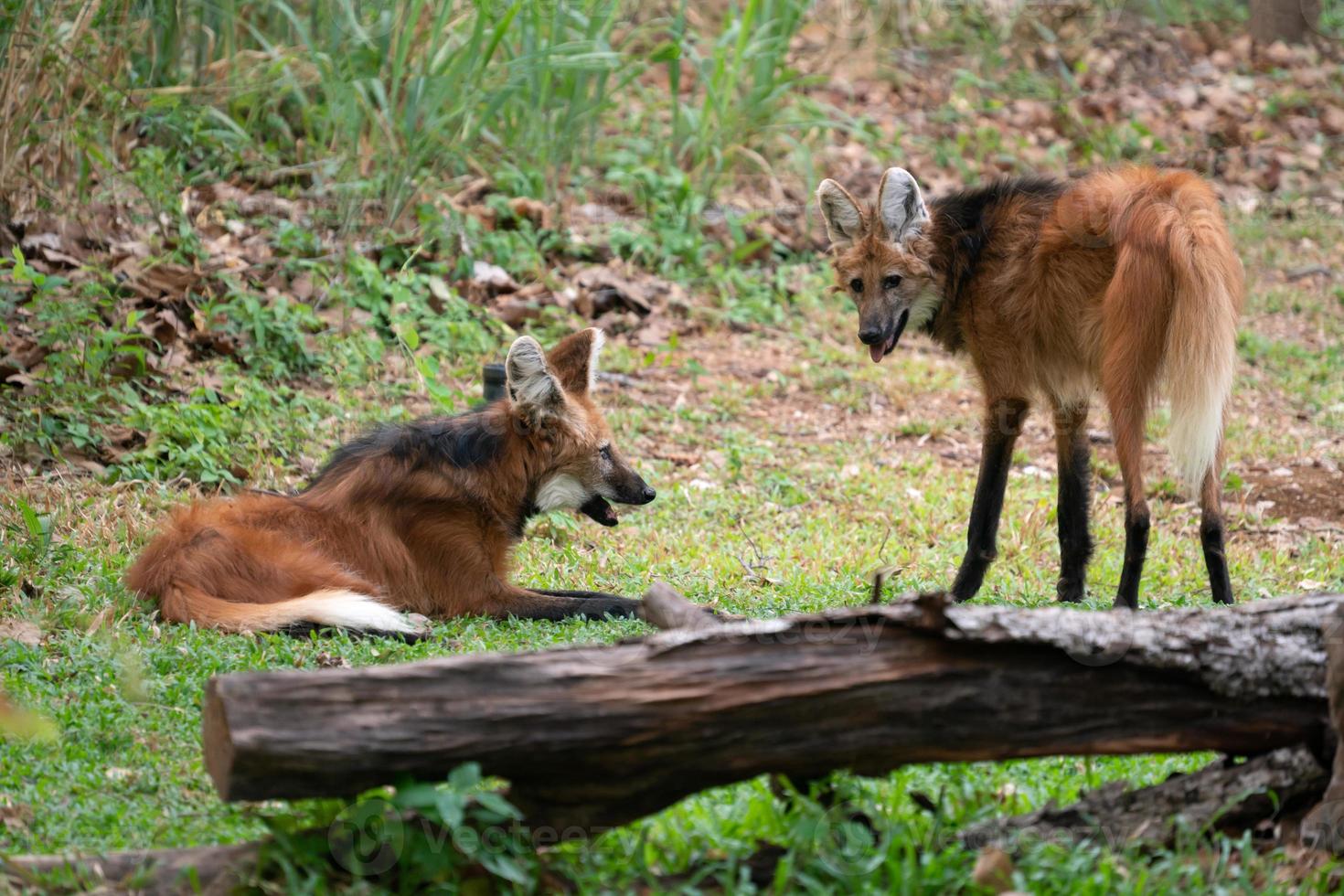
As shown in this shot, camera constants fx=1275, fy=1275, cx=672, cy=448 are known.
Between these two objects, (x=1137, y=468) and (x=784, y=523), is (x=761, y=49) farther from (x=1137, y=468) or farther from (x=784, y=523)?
(x=1137, y=468)

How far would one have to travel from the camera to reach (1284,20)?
11086 mm

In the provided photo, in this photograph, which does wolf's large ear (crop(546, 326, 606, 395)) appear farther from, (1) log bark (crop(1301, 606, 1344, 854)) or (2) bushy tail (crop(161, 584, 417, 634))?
(1) log bark (crop(1301, 606, 1344, 854))

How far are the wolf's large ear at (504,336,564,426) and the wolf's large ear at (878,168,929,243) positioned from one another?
4.37 ft

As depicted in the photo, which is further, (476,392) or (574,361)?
(476,392)

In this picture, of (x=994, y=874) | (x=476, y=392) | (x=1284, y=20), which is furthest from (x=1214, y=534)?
(x=1284, y=20)

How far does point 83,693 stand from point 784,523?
2.83 m

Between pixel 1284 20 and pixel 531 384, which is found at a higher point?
pixel 1284 20

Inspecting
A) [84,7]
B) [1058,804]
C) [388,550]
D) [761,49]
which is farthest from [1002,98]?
[1058,804]

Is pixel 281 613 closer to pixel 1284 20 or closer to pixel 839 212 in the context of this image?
pixel 839 212

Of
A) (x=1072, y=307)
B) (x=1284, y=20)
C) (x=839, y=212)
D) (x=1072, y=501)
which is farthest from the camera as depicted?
(x=1284, y=20)

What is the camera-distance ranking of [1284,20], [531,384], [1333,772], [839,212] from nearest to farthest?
[1333,772] → [531,384] → [839,212] → [1284,20]

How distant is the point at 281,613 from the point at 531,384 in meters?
0.96

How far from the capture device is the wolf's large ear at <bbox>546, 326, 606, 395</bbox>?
3.96m

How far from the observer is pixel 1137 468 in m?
3.62
